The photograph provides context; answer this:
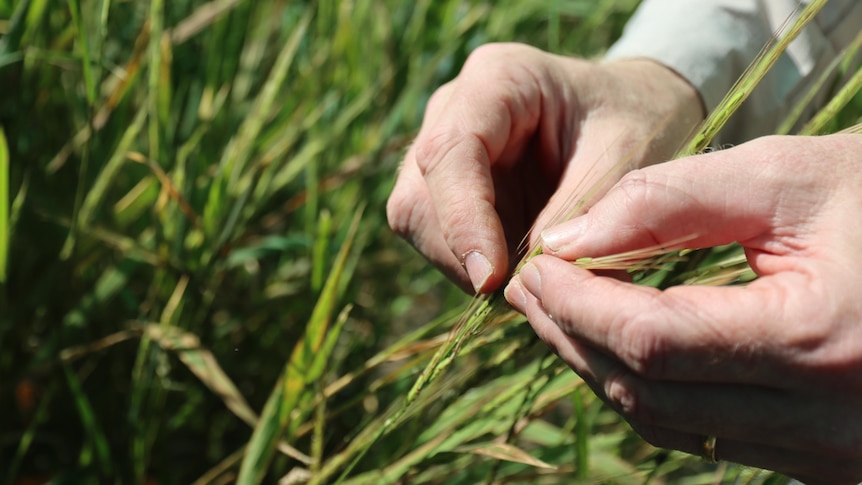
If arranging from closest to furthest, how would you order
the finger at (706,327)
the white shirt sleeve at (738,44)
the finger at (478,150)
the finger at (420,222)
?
the finger at (706,327), the finger at (478,150), the finger at (420,222), the white shirt sleeve at (738,44)

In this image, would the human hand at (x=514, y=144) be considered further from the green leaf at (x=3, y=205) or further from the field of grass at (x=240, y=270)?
the green leaf at (x=3, y=205)

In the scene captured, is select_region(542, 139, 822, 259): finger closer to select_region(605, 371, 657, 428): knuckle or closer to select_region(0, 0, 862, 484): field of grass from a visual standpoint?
select_region(605, 371, 657, 428): knuckle

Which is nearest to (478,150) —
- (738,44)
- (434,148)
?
(434,148)

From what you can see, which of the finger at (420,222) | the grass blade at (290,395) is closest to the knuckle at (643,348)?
the finger at (420,222)

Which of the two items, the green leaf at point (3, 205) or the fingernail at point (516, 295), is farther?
the green leaf at point (3, 205)

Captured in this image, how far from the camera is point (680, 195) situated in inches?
25.4

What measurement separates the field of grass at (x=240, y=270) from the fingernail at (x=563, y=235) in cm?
16

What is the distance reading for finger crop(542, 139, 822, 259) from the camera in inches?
25.4

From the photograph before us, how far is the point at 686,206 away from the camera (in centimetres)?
65

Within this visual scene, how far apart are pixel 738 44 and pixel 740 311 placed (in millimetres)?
658

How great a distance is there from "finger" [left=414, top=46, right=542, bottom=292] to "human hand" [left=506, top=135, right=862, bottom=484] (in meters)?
0.09

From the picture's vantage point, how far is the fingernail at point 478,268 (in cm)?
78

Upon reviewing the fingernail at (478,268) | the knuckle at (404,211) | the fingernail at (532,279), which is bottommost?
the knuckle at (404,211)

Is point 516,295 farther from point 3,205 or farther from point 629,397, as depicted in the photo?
point 3,205
